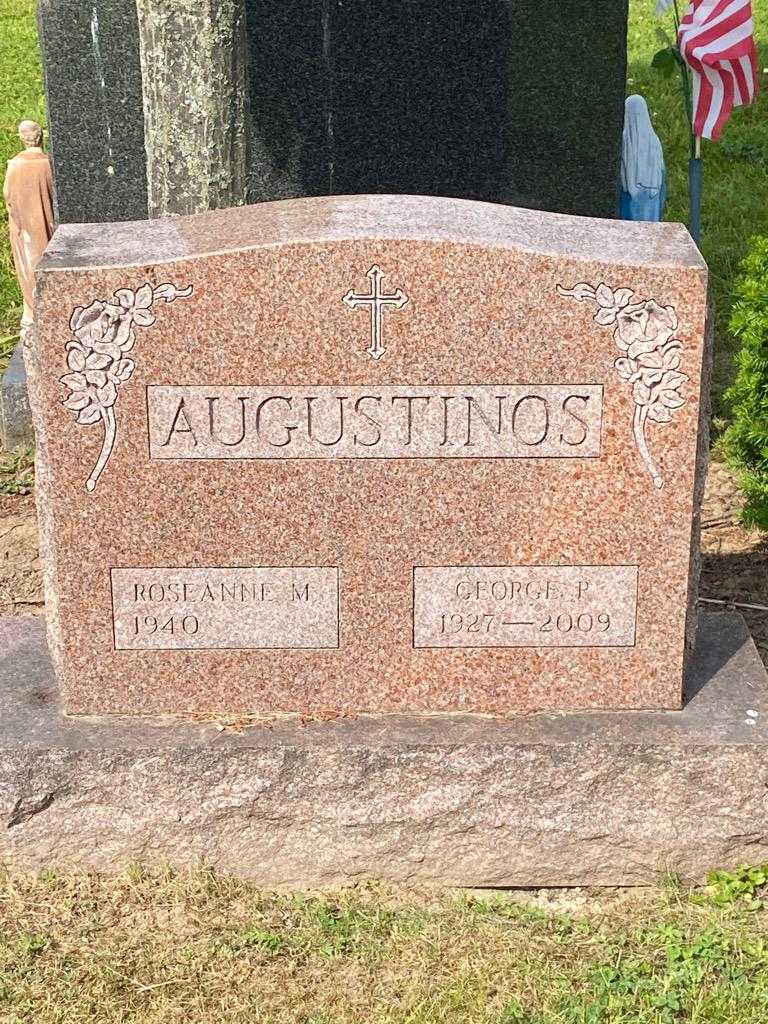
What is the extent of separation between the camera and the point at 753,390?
5.12 metres

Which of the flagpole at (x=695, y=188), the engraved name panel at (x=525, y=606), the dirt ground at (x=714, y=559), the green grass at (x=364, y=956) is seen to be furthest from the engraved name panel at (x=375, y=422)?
the flagpole at (x=695, y=188)

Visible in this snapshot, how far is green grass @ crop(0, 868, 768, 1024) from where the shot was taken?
3.37 meters

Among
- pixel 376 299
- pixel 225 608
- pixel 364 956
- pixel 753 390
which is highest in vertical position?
pixel 376 299

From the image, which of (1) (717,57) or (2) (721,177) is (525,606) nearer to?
(1) (717,57)

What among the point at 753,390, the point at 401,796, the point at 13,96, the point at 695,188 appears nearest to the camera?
the point at 401,796

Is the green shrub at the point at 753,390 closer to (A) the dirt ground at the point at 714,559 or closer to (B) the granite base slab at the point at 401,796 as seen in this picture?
(A) the dirt ground at the point at 714,559

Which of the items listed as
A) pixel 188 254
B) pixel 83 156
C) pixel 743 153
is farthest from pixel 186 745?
pixel 743 153

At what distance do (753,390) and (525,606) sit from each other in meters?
1.77

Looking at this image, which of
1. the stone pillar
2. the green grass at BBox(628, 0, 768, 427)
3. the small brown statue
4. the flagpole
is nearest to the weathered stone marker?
the stone pillar

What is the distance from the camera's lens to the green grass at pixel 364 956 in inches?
133

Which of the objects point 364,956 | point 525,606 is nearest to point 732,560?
point 525,606

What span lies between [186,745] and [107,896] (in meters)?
0.46

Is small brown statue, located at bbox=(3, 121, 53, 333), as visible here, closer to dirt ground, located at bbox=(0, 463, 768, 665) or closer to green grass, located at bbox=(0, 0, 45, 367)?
green grass, located at bbox=(0, 0, 45, 367)

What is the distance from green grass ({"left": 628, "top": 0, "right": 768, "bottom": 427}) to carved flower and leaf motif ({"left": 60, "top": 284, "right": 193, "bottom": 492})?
4.08m
